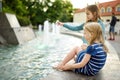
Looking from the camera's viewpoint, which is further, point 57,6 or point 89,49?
point 57,6

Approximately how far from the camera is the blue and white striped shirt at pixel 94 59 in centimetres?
375

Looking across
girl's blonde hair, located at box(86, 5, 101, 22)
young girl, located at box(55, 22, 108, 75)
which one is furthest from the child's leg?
girl's blonde hair, located at box(86, 5, 101, 22)

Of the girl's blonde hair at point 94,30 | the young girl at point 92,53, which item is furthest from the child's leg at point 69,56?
the girl's blonde hair at point 94,30

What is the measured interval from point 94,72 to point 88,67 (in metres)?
0.12

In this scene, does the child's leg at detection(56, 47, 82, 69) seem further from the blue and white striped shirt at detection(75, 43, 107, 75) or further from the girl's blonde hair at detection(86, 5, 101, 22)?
the girl's blonde hair at detection(86, 5, 101, 22)

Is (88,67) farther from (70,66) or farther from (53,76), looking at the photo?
(53,76)

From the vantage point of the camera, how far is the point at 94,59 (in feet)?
12.6

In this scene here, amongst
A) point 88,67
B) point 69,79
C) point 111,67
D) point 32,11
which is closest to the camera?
point 69,79

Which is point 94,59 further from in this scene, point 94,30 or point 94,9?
point 94,9

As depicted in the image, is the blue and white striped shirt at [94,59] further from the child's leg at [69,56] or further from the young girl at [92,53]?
the child's leg at [69,56]

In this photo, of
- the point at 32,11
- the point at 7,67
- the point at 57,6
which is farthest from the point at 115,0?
the point at 7,67

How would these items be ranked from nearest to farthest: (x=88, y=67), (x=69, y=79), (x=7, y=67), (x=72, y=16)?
(x=69, y=79), (x=88, y=67), (x=7, y=67), (x=72, y=16)

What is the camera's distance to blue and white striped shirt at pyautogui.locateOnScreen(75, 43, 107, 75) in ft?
12.3

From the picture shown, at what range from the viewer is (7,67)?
18.7 ft
